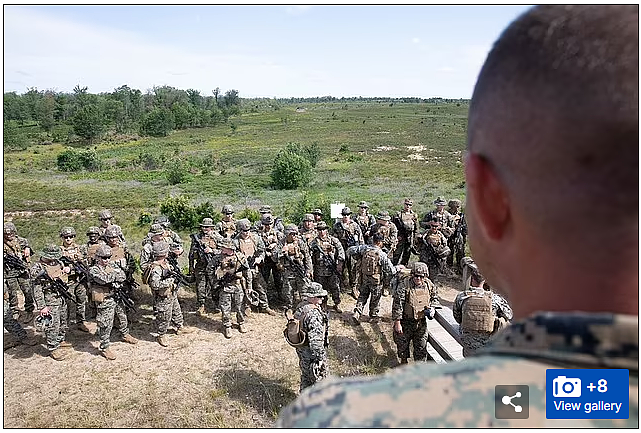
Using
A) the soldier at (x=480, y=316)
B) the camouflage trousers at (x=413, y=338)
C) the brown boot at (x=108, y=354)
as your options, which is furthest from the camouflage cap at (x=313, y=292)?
the brown boot at (x=108, y=354)

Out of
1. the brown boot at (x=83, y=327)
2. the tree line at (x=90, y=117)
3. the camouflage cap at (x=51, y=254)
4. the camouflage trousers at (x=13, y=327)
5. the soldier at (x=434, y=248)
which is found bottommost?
the brown boot at (x=83, y=327)

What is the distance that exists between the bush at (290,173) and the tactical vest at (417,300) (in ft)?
68.8

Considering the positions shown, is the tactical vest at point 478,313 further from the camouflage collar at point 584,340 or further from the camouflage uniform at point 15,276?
the camouflage uniform at point 15,276

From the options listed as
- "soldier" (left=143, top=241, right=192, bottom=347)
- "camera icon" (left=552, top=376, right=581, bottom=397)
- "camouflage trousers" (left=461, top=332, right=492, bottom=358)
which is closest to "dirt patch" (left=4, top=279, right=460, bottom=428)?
"soldier" (left=143, top=241, right=192, bottom=347)

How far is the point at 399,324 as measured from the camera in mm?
7156

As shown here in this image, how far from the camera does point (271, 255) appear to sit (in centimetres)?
966

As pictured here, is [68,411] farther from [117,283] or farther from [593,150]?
[593,150]

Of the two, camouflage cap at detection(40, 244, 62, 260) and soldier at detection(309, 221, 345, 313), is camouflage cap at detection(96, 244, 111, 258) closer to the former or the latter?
camouflage cap at detection(40, 244, 62, 260)

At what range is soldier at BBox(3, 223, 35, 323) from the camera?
9109mm

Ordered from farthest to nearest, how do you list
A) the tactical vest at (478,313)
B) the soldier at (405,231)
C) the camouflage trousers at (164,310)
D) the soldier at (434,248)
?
the soldier at (405,231)
the soldier at (434,248)
the camouflage trousers at (164,310)
the tactical vest at (478,313)

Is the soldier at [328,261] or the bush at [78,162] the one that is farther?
the bush at [78,162]

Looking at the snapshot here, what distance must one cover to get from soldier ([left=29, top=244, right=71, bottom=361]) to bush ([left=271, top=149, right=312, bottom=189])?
65.4 feet

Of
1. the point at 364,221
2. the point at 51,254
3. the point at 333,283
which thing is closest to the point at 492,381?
the point at 51,254

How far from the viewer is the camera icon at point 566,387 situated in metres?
0.87
